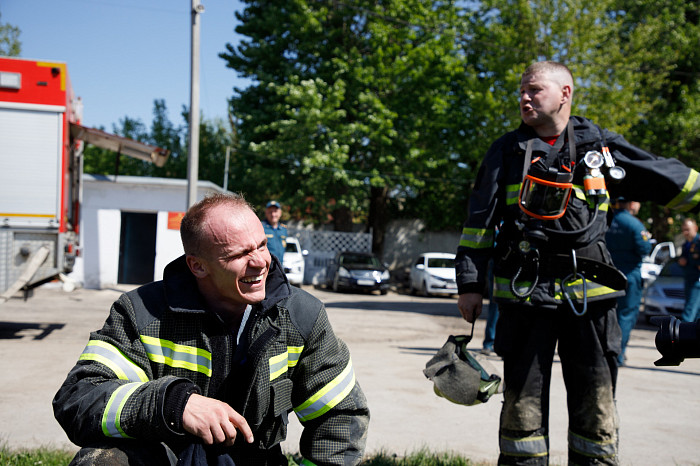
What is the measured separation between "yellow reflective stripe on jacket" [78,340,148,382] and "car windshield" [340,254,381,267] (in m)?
18.9

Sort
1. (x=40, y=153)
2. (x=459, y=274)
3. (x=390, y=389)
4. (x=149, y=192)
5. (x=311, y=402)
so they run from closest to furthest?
(x=311, y=402) < (x=459, y=274) < (x=390, y=389) < (x=40, y=153) < (x=149, y=192)

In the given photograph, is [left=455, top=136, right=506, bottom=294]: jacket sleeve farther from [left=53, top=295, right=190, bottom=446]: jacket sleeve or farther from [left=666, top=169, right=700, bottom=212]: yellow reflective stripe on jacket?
[left=53, top=295, right=190, bottom=446]: jacket sleeve

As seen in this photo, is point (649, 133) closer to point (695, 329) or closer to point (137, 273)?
point (137, 273)

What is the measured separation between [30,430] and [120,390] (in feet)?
9.02

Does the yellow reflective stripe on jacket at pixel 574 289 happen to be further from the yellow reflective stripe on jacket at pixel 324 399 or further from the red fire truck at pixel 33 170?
the red fire truck at pixel 33 170

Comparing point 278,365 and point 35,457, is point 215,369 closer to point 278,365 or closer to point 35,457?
point 278,365

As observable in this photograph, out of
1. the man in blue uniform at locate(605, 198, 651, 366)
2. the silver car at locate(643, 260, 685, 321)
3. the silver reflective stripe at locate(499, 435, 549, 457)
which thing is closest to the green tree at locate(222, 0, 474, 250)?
the silver car at locate(643, 260, 685, 321)

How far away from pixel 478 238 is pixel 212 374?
1.56 meters

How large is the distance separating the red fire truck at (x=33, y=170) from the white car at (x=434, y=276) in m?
13.5

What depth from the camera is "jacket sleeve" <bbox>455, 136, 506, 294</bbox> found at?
3.15 meters

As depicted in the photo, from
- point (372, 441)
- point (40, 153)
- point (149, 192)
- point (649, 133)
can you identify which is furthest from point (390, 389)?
point (649, 133)

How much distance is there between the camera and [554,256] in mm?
3041

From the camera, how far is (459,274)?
3174 millimetres

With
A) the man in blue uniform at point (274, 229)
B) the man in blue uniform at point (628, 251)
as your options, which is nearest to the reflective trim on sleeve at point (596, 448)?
the man in blue uniform at point (628, 251)
